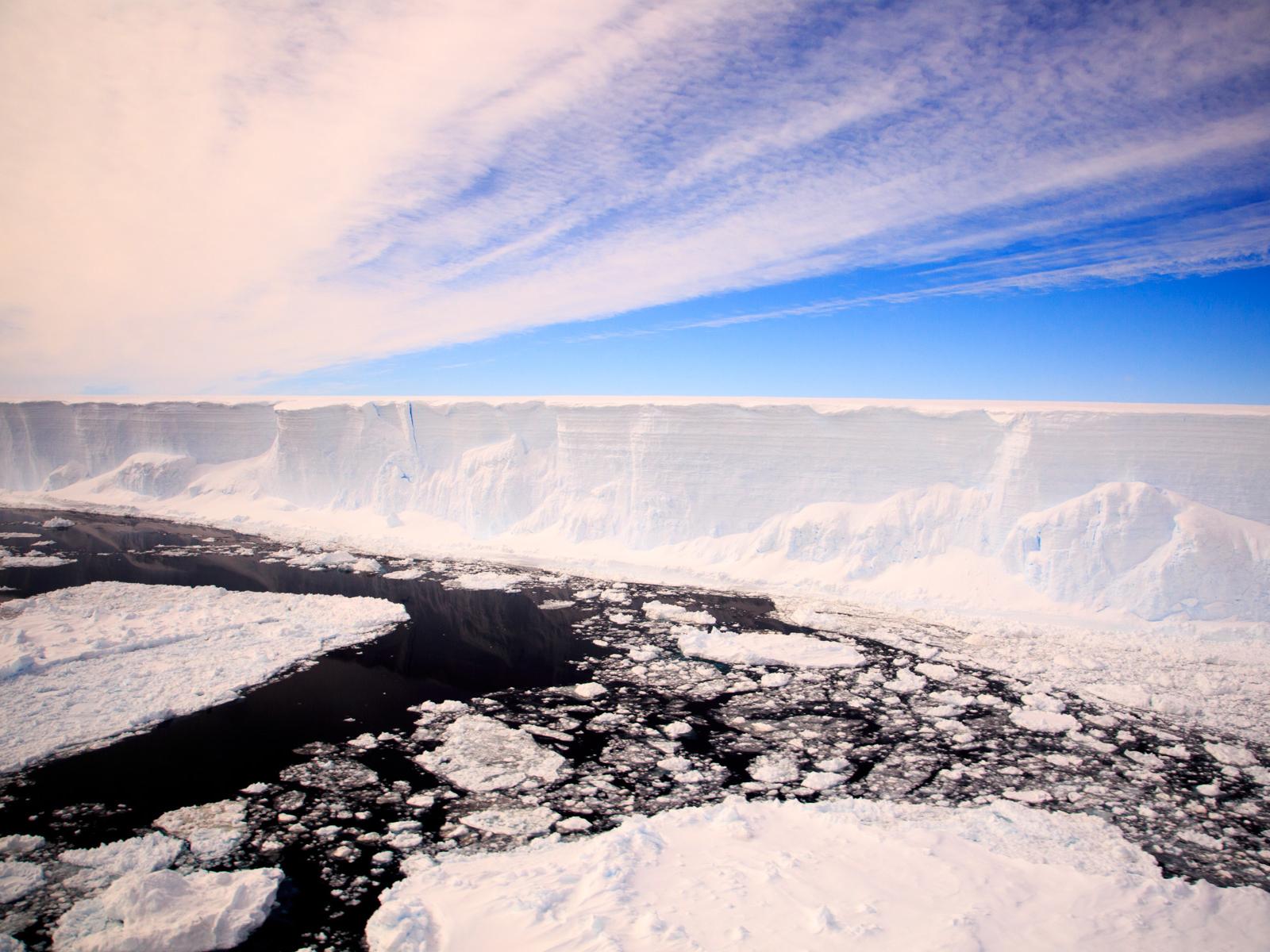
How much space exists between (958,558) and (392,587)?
434 inches

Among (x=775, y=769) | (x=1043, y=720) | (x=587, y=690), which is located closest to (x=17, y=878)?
(x=587, y=690)

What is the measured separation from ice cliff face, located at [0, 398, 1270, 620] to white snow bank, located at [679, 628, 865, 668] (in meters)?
3.60

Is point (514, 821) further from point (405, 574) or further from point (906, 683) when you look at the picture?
point (405, 574)

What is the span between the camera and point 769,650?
9609 mm

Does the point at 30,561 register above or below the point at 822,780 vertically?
above

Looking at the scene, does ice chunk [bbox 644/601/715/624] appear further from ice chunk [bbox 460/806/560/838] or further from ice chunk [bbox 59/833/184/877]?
ice chunk [bbox 59/833/184/877]

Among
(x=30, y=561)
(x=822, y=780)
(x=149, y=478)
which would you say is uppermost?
(x=149, y=478)

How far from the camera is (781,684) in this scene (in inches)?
335

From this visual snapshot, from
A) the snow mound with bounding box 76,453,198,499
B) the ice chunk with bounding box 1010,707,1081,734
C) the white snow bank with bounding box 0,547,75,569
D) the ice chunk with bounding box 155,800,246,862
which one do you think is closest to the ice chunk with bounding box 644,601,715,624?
the ice chunk with bounding box 1010,707,1081,734

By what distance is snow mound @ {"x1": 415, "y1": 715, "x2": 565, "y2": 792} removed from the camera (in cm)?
623

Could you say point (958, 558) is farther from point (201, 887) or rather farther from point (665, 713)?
point (201, 887)

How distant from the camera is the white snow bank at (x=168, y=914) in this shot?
4152mm

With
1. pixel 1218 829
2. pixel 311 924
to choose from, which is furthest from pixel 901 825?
pixel 311 924

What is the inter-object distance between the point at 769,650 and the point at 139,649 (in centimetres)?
880
